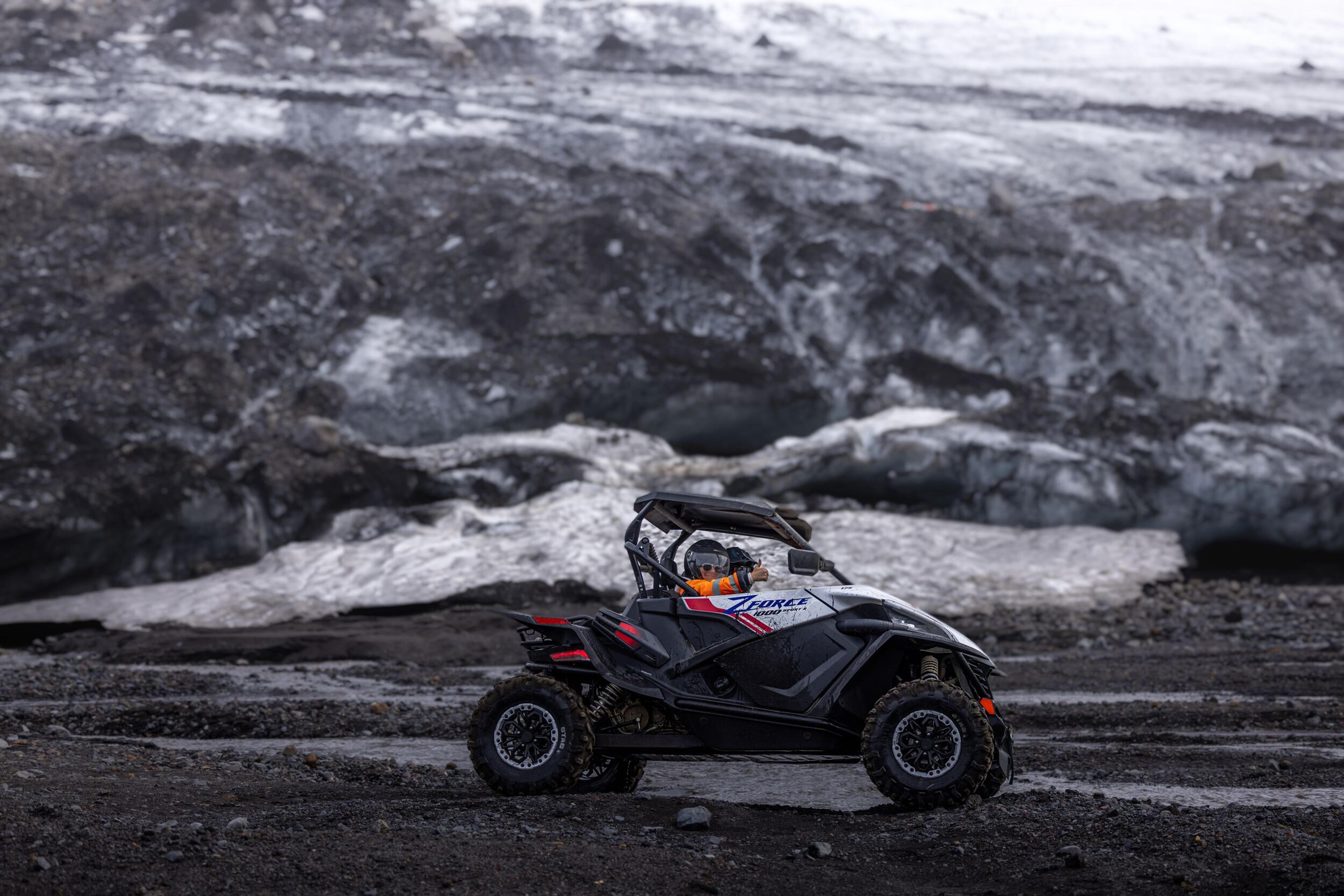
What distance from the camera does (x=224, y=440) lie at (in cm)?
2266

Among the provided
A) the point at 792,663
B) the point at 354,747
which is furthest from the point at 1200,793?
the point at 354,747

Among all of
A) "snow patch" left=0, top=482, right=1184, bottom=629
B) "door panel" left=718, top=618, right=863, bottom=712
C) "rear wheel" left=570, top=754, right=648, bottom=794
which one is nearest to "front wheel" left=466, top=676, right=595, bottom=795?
"rear wheel" left=570, top=754, right=648, bottom=794

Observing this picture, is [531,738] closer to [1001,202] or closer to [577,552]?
[577,552]

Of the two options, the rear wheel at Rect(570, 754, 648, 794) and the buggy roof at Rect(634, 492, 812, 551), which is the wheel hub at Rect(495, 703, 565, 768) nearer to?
the rear wheel at Rect(570, 754, 648, 794)

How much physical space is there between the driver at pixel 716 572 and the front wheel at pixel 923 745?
3.58 feet

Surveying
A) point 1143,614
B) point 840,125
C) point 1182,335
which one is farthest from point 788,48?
point 1143,614

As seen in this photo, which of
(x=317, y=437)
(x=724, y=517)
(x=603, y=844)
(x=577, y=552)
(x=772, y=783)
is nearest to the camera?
(x=603, y=844)

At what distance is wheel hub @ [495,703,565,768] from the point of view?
Result: 6.52 metres

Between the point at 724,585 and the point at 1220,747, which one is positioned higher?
the point at 724,585

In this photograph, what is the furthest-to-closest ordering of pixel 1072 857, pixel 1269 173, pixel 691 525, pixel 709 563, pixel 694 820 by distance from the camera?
pixel 1269 173
pixel 691 525
pixel 709 563
pixel 694 820
pixel 1072 857

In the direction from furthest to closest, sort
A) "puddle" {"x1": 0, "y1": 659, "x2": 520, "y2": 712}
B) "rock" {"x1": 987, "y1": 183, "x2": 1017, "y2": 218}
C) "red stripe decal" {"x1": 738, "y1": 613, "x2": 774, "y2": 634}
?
"rock" {"x1": 987, "y1": 183, "x2": 1017, "y2": 218}, "puddle" {"x1": 0, "y1": 659, "x2": 520, "y2": 712}, "red stripe decal" {"x1": 738, "y1": 613, "x2": 774, "y2": 634}

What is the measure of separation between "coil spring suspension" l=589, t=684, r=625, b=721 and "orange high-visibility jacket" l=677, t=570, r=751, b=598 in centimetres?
68

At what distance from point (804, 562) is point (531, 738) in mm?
1819

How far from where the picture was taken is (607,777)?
692cm
